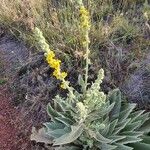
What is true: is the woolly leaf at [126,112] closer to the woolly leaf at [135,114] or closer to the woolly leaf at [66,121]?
the woolly leaf at [135,114]

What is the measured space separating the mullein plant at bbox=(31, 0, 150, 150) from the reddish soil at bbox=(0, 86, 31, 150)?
393mm

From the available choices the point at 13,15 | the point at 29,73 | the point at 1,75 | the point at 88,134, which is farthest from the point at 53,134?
the point at 13,15

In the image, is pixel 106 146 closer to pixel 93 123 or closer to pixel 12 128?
pixel 93 123

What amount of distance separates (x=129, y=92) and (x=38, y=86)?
3.64 feet

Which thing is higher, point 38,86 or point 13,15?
point 13,15

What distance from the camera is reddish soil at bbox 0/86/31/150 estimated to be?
16.9ft

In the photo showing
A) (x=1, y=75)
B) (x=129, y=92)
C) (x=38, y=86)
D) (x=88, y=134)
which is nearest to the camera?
(x=88, y=134)

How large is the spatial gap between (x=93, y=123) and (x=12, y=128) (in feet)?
4.25

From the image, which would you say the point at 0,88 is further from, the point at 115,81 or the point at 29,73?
the point at 115,81

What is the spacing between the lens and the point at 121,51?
17.6 ft

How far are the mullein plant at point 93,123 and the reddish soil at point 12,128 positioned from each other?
0.39 metres

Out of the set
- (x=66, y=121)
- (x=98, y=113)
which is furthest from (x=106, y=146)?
(x=66, y=121)

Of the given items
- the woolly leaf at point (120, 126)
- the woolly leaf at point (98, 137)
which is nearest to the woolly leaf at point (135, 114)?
the woolly leaf at point (120, 126)

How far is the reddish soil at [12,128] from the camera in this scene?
203 inches
